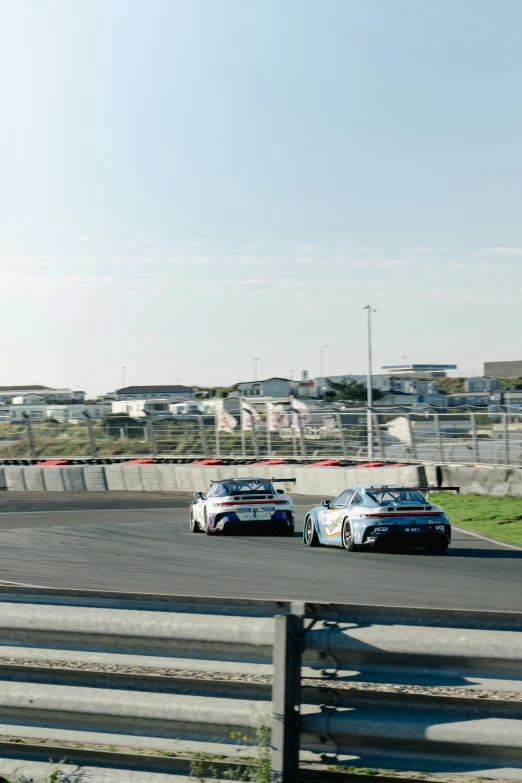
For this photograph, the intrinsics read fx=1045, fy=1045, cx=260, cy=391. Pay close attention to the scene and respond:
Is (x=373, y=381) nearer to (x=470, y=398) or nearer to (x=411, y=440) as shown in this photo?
(x=470, y=398)

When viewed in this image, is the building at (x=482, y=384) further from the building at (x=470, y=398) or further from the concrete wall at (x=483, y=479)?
the concrete wall at (x=483, y=479)

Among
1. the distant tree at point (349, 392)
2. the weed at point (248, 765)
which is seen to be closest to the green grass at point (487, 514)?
the weed at point (248, 765)

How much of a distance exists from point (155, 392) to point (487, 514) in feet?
425

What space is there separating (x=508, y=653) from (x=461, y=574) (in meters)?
9.58

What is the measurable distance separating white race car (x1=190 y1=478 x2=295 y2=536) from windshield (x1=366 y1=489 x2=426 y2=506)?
334 cm

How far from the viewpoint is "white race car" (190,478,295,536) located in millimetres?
19538

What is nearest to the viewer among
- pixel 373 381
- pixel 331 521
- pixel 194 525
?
pixel 331 521

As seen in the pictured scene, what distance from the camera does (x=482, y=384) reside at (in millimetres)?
120750

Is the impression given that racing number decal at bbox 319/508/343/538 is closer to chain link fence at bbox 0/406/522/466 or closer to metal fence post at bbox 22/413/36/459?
chain link fence at bbox 0/406/522/466

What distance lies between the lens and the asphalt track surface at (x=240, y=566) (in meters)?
12.1

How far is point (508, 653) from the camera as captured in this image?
4.45 metres

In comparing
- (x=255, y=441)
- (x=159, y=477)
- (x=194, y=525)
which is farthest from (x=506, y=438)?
(x=159, y=477)

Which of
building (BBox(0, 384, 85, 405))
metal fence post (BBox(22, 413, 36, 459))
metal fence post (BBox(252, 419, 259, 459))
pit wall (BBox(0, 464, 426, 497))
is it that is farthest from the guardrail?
building (BBox(0, 384, 85, 405))

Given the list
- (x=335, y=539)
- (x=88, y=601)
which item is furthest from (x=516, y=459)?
(x=88, y=601)
